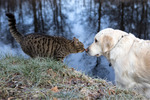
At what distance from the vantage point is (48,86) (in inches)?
136

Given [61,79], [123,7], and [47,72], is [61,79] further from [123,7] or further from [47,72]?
[123,7]

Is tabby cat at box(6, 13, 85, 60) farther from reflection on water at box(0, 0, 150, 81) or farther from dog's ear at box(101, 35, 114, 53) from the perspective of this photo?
reflection on water at box(0, 0, 150, 81)

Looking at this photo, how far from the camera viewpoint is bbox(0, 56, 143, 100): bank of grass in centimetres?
297

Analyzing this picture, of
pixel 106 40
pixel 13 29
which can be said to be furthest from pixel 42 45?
pixel 106 40

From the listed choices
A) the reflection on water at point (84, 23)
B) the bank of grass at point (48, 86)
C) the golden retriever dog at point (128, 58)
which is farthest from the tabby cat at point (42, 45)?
the reflection on water at point (84, 23)

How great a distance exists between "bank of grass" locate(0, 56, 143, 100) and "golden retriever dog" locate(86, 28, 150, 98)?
0.83 feet

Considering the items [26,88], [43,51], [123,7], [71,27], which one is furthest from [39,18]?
[26,88]

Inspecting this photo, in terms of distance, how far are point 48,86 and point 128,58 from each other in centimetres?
171

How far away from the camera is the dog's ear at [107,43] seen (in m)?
4.14

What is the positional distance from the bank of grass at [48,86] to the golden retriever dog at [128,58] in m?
0.25

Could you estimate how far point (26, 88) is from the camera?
10.5ft

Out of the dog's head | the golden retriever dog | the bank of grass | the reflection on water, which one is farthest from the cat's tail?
the reflection on water

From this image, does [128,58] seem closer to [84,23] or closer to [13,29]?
[13,29]

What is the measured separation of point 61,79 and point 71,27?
8.26 meters
